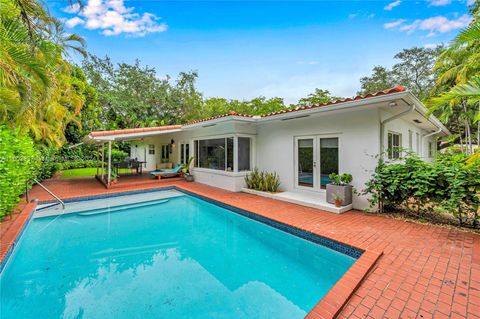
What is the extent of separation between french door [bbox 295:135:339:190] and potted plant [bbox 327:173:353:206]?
2.21ft

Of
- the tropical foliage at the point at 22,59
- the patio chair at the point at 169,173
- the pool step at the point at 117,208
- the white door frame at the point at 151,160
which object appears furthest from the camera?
the white door frame at the point at 151,160

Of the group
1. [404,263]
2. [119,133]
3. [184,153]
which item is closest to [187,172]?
[184,153]

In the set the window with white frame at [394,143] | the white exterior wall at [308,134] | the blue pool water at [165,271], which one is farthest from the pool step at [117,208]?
the window with white frame at [394,143]

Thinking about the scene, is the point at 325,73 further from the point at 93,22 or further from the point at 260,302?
the point at 260,302

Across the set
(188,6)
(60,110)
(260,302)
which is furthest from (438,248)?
(60,110)

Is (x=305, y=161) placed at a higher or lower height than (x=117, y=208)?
higher

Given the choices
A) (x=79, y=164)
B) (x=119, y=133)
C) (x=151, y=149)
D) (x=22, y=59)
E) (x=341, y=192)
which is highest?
(x=22, y=59)

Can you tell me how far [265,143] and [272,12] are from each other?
708 centimetres

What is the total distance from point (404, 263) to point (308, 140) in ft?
18.9

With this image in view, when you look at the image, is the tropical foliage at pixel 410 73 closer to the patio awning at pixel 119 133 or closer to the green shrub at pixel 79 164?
the patio awning at pixel 119 133

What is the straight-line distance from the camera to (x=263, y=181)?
409 inches

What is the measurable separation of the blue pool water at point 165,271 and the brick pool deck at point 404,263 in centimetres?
70

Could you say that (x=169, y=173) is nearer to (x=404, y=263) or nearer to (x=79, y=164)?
(x=404, y=263)

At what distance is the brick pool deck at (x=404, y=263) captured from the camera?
2938 mm
